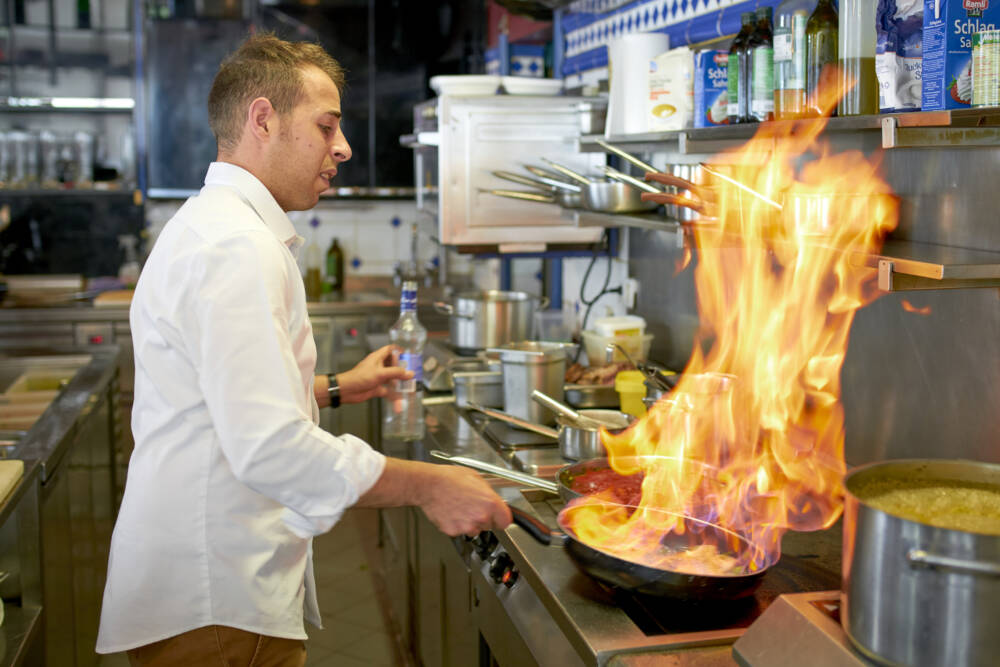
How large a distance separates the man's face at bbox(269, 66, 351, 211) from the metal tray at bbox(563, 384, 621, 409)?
4.34 feet

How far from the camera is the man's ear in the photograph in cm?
175

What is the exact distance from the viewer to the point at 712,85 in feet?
7.93

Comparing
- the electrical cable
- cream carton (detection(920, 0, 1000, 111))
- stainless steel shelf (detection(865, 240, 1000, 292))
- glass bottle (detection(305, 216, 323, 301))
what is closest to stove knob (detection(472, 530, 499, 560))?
stainless steel shelf (detection(865, 240, 1000, 292))

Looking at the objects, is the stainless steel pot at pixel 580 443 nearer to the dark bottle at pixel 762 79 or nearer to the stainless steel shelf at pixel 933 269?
the dark bottle at pixel 762 79

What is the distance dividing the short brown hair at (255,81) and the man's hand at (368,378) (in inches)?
28.8

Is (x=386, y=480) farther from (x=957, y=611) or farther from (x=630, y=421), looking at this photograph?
(x=630, y=421)

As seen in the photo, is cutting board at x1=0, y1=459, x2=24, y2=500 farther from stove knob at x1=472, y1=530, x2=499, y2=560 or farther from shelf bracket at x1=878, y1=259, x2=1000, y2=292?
shelf bracket at x1=878, y1=259, x2=1000, y2=292

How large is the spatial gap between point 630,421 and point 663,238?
0.97m

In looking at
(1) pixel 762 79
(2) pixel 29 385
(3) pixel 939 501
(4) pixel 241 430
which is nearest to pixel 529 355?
(1) pixel 762 79

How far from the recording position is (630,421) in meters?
2.60

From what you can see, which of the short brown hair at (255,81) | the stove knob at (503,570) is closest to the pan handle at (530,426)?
the stove knob at (503,570)

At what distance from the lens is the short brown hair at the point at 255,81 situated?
1.75m

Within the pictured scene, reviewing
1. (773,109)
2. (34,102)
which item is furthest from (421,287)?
(773,109)

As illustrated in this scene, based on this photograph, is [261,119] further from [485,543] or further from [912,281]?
[912,281]
